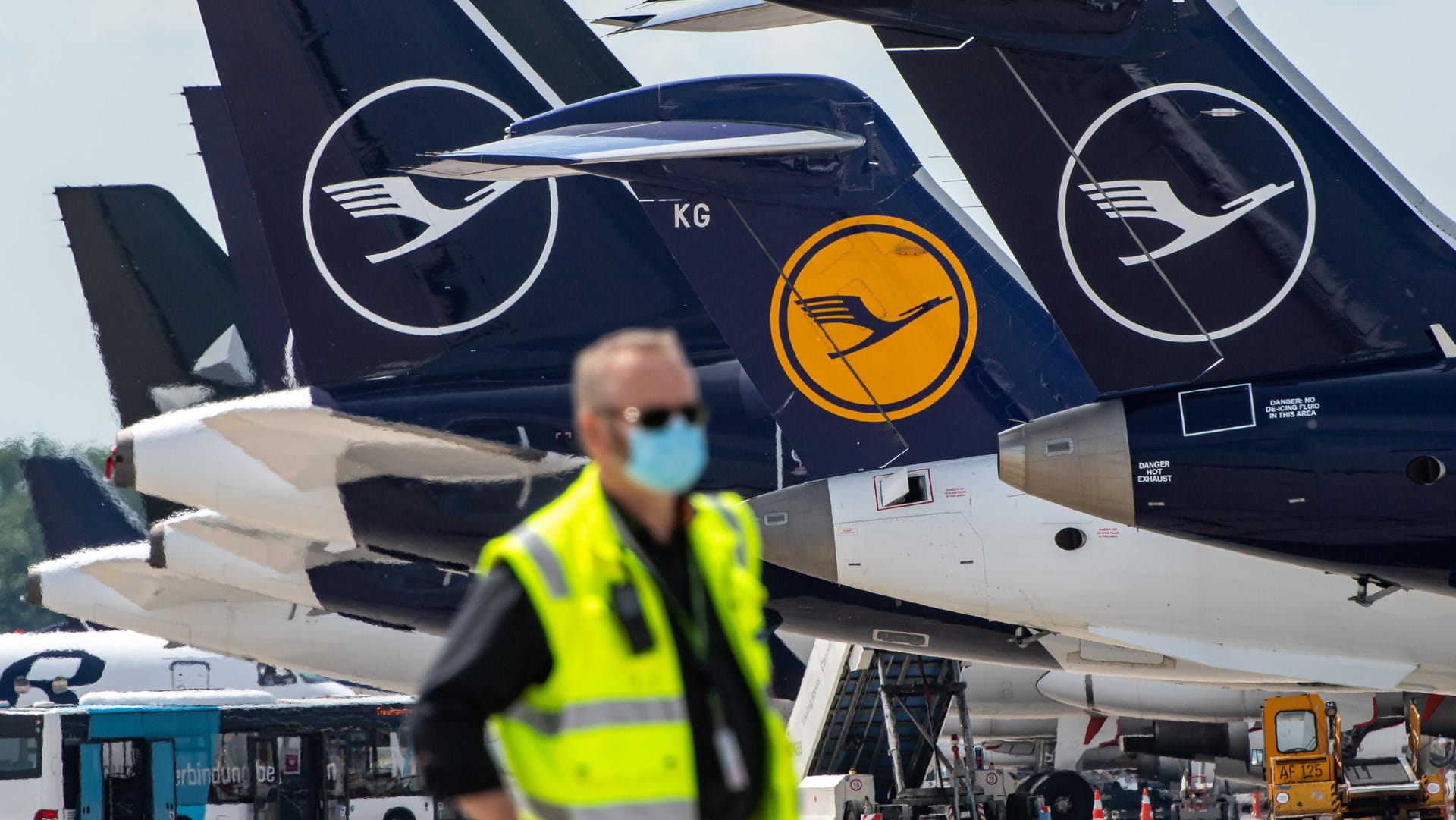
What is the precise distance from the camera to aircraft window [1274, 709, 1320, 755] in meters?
16.3

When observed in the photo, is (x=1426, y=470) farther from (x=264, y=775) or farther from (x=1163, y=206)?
(x=264, y=775)

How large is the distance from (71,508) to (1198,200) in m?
25.8

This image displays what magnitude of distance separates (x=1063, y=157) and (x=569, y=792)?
6532 millimetres

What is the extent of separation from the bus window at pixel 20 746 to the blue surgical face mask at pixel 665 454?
1620 cm

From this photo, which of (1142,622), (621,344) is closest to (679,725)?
(621,344)

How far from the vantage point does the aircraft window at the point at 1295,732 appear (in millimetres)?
16266

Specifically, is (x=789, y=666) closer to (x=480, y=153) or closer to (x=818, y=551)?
(x=818, y=551)

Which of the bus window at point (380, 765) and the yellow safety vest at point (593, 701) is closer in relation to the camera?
the yellow safety vest at point (593, 701)

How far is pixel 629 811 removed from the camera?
2609 mm

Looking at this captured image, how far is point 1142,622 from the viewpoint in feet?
30.5

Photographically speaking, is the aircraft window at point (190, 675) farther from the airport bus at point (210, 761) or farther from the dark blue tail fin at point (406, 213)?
the dark blue tail fin at point (406, 213)

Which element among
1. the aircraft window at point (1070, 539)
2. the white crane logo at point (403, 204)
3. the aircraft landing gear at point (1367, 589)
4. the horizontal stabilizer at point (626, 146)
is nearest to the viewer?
the aircraft landing gear at point (1367, 589)

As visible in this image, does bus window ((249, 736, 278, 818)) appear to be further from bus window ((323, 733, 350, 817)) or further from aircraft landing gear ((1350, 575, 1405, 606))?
aircraft landing gear ((1350, 575, 1405, 606))

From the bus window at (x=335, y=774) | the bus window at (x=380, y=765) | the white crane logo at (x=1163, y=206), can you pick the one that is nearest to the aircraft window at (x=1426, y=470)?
the white crane logo at (x=1163, y=206)
